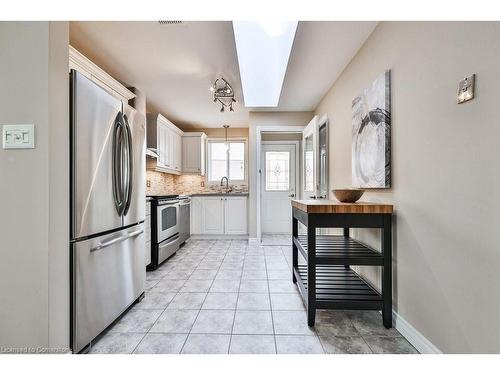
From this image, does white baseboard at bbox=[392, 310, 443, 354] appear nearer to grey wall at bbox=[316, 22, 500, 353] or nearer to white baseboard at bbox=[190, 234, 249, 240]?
grey wall at bbox=[316, 22, 500, 353]

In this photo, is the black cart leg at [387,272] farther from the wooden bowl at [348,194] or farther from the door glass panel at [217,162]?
the door glass panel at [217,162]

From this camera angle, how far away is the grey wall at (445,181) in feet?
3.44

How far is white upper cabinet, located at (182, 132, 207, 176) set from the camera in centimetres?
520

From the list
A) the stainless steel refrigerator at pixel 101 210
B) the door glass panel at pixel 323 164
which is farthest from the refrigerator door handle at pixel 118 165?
the door glass panel at pixel 323 164

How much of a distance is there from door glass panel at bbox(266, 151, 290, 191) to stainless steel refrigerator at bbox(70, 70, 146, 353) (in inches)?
Answer: 150

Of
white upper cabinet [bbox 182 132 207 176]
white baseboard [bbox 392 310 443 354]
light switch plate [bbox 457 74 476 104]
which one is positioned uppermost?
white upper cabinet [bbox 182 132 207 176]

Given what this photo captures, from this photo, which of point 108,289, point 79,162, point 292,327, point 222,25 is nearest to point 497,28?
point 222,25

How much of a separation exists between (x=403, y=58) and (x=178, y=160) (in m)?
4.23

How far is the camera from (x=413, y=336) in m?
1.53

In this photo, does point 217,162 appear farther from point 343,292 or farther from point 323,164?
point 343,292

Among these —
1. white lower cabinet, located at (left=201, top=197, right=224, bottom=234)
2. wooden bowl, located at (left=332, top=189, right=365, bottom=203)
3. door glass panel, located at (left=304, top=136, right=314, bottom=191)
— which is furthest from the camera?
white lower cabinet, located at (left=201, top=197, right=224, bottom=234)

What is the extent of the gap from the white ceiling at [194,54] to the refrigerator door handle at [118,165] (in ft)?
2.98

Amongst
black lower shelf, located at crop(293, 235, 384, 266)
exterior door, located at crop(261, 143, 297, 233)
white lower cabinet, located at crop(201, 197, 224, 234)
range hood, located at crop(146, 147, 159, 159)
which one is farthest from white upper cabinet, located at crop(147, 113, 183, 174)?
black lower shelf, located at crop(293, 235, 384, 266)

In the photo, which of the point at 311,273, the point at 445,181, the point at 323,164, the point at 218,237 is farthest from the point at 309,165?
the point at 445,181
